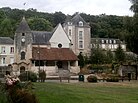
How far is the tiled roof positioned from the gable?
3169mm

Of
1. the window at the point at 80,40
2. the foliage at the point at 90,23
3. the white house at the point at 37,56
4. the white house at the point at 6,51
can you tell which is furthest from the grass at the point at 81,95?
the foliage at the point at 90,23

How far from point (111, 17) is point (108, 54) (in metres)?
63.4

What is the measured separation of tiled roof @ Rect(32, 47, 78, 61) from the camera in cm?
6562

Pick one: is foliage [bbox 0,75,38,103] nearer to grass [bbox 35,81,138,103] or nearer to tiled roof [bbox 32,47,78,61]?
grass [bbox 35,81,138,103]

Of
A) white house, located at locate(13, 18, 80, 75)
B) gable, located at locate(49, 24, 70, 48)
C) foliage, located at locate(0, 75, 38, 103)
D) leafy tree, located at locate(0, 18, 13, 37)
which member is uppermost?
leafy tree, located at locate(0, 18, 13, 37)

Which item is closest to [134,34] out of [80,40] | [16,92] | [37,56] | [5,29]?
[37,56]

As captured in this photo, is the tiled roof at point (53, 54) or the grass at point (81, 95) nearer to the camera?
the grass at point (81, 95)

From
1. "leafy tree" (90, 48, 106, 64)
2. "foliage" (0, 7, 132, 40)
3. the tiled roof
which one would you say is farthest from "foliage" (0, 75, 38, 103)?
"foliage" (0, 7, 132, 40)

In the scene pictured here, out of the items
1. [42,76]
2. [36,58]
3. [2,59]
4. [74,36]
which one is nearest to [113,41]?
[74,36]

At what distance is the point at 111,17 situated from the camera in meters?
146

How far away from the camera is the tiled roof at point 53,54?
215ft

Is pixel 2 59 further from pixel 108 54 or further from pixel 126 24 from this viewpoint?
pixel 126 24

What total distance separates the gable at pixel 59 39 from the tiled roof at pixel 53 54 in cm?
317

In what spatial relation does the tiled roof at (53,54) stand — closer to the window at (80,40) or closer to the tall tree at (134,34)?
the tall tree at (134,34)
